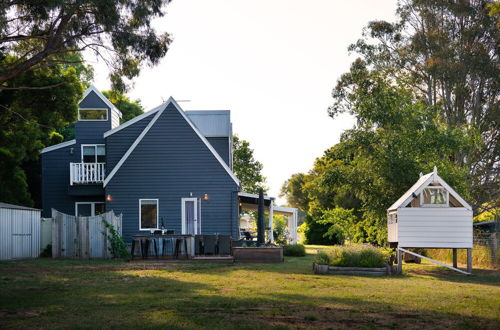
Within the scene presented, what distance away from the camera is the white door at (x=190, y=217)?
27922mm

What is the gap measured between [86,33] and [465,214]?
1238 centimetres

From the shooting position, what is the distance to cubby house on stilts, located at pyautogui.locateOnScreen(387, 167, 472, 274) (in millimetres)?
18641

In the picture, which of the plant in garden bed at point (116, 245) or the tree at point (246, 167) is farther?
the tree at point (246, 167)

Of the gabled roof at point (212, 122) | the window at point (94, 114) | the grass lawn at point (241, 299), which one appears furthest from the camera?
the window at point (94, 114)

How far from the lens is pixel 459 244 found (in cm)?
1862

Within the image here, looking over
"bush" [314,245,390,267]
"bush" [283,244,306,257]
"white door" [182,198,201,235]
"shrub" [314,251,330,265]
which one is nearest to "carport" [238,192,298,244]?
"bush" [283,244,306,257]

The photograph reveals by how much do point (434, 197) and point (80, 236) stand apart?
13.8 metres

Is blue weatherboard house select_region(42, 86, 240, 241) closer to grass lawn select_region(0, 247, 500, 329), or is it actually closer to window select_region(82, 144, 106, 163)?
window select_region(82, 144, 106, 163)

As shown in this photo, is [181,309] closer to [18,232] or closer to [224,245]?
[224,245]

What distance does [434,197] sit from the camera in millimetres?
18969

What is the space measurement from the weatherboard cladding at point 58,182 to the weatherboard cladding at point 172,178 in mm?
4668

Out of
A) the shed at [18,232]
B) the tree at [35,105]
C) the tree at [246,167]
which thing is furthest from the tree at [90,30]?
the tree at [246,167]

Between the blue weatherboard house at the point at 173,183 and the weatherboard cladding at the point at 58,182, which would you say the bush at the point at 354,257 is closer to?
the blue weatherboard house at the point at 173,183

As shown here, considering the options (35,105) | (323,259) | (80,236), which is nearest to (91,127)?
(35,105)
